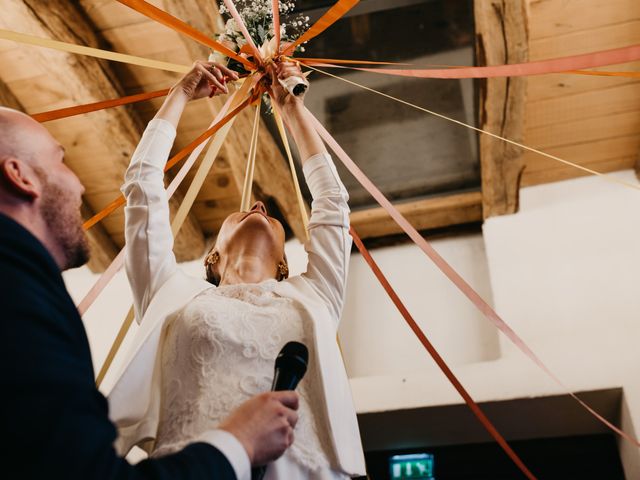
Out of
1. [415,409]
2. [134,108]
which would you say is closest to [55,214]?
[415,409]

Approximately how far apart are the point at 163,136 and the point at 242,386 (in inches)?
28.4

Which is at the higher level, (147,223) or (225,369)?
(147,223)

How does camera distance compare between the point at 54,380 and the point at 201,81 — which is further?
the point at 201,81

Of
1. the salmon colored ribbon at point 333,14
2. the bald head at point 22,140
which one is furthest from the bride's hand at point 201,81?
the bald head at point 22,140

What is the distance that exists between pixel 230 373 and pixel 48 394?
763 millimetres

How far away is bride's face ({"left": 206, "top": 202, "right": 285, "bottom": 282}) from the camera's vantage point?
1.98 m

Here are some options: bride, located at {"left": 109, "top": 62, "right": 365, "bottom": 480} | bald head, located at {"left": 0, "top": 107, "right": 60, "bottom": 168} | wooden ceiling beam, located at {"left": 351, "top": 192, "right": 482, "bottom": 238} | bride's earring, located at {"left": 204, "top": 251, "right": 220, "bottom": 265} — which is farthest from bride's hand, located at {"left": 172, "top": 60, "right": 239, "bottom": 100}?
wooden ceiling beam, located at {"left": 351, "top": 192, "right": 482, "bottom": 238}

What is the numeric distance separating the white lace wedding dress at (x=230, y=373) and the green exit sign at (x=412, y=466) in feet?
6.77

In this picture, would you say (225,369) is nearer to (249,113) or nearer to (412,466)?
(412,466)

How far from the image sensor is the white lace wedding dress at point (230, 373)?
1.32 m

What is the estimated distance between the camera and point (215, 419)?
132 centimetres

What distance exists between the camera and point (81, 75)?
3.42m

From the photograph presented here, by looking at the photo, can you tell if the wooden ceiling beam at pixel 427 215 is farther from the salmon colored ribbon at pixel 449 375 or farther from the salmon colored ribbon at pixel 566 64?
the salmon colored ribbon at pixel 566 64

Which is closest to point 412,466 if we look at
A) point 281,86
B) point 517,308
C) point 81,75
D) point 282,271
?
point 517,308
